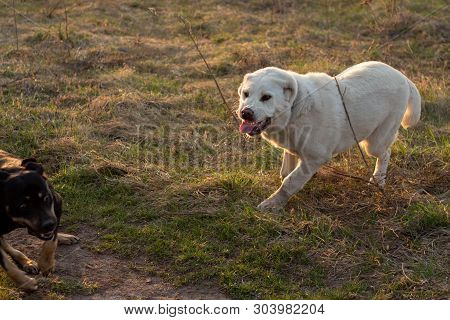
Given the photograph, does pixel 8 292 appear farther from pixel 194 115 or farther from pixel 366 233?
pixel 194 115

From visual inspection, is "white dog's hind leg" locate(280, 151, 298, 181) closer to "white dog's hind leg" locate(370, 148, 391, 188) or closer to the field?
the field

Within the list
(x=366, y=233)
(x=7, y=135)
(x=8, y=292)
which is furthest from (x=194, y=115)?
(x=8, y=292)

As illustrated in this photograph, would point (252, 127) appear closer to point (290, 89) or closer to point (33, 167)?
point (290, 89)

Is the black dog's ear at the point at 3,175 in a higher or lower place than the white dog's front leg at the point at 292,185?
higher

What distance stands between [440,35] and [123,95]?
6872mm

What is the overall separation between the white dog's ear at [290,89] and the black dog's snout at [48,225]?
2.39 meters

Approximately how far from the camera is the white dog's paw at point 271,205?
5.71 m

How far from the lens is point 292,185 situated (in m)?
5.77

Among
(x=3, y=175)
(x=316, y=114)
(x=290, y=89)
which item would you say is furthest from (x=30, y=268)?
(x=316, y=114)

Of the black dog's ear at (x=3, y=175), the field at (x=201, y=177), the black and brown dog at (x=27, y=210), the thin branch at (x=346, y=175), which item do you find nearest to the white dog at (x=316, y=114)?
the thin branch at (x=346, y=175)

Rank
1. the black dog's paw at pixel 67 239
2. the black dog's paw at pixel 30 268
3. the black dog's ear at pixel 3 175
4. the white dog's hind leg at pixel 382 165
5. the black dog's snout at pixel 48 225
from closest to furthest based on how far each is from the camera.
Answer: the black dog's snout at pixel 48 225 → the black dog's ear at pixel 3 175 → the black dog's paw at pixel 30 268 → the black dog's paw at pixel 67 239 → the white dog's hind leg at pixel 382 165

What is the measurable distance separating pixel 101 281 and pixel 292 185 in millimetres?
2021

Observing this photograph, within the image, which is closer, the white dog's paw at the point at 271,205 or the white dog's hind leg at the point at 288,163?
the white dog's paw at the point at 271,205

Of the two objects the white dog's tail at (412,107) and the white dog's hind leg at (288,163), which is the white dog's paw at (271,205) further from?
the white dog's tail at (412,107)
